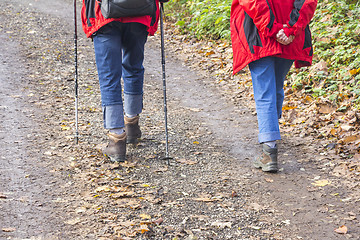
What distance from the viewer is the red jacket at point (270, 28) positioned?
3.90 meters

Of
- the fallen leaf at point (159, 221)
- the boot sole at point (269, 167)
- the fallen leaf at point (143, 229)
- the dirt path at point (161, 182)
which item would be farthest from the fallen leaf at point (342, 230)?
the fallen leaf at point (143, 229)

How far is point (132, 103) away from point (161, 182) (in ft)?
3.75

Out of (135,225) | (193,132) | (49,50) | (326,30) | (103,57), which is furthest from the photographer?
(49,50)

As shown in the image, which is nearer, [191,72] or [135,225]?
[135,225]

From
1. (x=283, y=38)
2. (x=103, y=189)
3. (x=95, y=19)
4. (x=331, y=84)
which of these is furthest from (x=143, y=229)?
(x=331, y=84)

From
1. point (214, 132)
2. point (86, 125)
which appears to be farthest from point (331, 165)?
point (86, 125)

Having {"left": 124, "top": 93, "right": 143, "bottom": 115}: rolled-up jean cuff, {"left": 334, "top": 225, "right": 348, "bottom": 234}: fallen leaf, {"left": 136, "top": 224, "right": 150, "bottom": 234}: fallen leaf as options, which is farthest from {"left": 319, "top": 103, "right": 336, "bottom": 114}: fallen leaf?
{"left": 136, "top": 224, "right": 150, "bottom": 234}: fallen leaf

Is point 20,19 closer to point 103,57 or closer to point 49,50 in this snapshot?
point 49,50

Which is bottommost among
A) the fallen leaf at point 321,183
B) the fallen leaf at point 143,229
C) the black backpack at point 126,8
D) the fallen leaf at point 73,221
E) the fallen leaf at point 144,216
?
the fallen leaf at point 321,183

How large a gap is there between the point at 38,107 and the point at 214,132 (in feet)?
8.86

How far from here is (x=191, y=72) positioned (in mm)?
8531

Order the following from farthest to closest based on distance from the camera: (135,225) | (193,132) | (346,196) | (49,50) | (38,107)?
1. (49,50)
2. (38,107)
3. (193,132)
4. (346,196)
5. (135,225)

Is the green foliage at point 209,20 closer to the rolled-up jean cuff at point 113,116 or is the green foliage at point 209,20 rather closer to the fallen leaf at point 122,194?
the rolled-up jean cuff at point 113,116

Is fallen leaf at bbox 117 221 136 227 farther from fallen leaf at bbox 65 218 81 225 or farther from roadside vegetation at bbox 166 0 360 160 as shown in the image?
roadside vegetation at bbox 166 0 360 160
